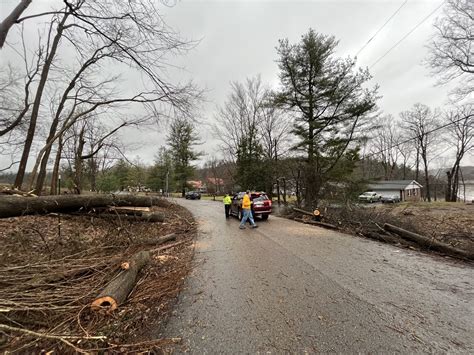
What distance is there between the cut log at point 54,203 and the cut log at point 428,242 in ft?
28.8

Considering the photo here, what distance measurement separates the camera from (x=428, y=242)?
666 cm

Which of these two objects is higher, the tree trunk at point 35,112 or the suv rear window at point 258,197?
the tree trunk at point 35,112

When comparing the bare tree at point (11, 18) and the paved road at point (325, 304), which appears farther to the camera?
the bare tree at point (11, 18)

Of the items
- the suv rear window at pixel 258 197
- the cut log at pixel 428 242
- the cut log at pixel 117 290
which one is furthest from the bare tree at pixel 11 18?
the cut log at pixel 428 242

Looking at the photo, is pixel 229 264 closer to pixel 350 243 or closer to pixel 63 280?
pixel 63 280

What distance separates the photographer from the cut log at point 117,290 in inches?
116

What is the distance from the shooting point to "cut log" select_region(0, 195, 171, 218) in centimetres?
397

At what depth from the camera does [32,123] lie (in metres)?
10.5

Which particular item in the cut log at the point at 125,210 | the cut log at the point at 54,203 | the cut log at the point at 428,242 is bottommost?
the cut log at the point at 428,242

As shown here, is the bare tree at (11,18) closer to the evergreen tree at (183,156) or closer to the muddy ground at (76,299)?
the muddy ground at (76,299)

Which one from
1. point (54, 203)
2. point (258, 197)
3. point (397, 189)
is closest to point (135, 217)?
point (54, 203)

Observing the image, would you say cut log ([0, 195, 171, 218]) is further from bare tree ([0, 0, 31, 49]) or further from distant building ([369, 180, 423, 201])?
distant building ([369, 180, 423, 201])

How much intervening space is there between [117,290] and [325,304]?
3.08 meters

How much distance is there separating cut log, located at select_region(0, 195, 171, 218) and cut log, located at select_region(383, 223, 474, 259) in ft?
28.8
